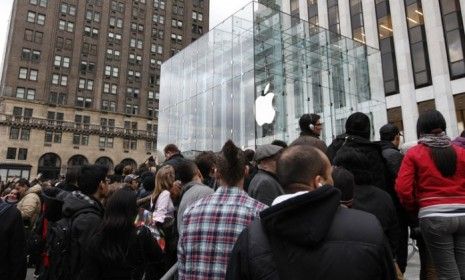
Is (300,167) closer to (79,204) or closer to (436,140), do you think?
(436,140)

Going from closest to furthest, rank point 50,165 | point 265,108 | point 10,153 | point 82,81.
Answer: point 265,108 < point 10,153 < point 50,165 < point 82,81

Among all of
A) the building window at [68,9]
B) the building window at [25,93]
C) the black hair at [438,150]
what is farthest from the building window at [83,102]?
the black hair at [438,150]

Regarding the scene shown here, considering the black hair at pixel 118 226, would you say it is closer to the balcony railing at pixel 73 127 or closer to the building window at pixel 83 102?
the balcony railing at pixel 73 127

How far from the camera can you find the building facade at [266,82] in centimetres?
1897

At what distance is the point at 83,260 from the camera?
3.61 metres

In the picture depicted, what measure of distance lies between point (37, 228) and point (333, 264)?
646cm

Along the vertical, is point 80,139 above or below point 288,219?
above

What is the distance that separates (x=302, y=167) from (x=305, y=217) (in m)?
0.40

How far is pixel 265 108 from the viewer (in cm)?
1881

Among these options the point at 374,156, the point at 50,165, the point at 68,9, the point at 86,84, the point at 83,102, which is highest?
the point at 68,9

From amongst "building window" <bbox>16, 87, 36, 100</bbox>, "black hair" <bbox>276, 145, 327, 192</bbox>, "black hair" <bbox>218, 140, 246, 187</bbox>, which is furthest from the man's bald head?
"building window" <bbox>16, 87, 36, 100</bbox>

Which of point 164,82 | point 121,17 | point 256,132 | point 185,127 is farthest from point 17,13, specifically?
point 256,132

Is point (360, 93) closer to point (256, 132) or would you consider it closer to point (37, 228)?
point (256, 132)

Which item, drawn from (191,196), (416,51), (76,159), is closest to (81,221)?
(191,196)
